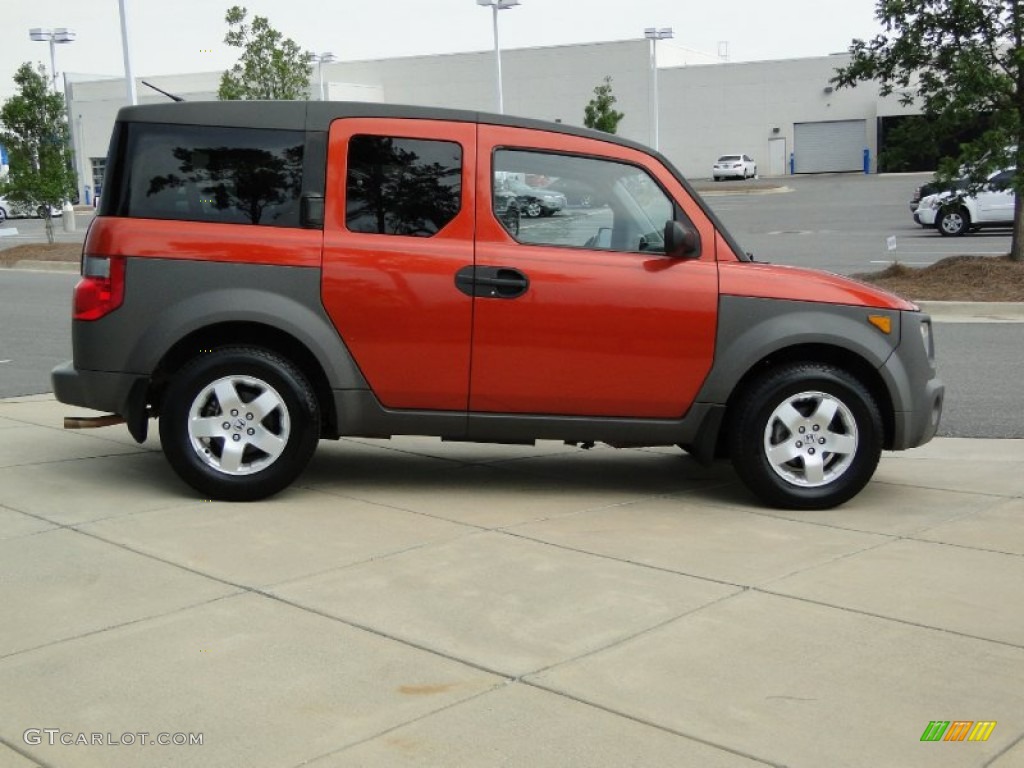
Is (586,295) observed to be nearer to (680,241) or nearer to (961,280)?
(680,241)

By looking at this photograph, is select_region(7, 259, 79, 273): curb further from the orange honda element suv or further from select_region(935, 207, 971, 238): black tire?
the orange honda element suv

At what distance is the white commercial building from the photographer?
72.3 meters

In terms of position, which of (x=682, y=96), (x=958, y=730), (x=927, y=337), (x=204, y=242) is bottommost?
(x=958, y=730)

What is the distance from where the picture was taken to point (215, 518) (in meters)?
6.34

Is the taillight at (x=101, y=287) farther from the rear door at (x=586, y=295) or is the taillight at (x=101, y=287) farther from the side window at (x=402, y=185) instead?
the rear door at (x=586, y=295)

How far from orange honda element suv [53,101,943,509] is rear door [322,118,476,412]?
0.01m

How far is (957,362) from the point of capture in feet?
40.5

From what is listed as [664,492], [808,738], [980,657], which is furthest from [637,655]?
[664,492]

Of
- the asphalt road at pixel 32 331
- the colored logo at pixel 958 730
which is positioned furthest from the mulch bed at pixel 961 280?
the colored logo at pixel 958 730

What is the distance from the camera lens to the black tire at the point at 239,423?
21.5ft

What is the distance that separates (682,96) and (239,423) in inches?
2855

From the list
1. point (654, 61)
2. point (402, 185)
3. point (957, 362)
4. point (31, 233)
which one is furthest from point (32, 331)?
point (654, 61)

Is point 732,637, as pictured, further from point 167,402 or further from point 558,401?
point 167,402
